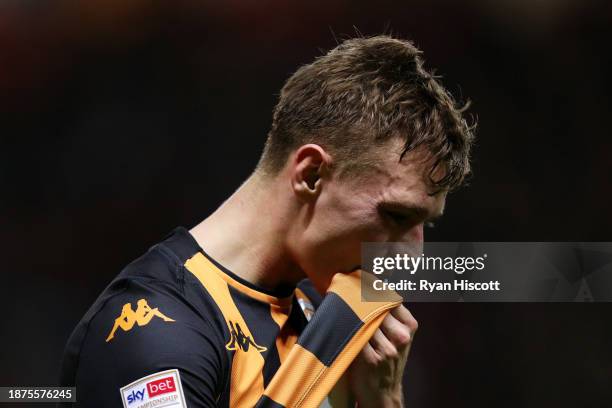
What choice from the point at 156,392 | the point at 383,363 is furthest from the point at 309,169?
the point at 156,392

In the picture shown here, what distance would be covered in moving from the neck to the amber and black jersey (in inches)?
1.1

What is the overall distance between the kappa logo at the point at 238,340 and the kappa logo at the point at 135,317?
15 centimetres

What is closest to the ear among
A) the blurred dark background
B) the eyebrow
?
the eyebrow

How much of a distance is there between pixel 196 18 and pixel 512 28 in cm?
160

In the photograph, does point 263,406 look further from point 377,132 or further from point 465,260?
point 465,260

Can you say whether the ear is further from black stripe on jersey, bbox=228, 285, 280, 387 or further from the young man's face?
black stripe on jersey, bbox=228, 285, 280, 387

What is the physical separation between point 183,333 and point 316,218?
0.41 m

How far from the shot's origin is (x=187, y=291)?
1.74 m

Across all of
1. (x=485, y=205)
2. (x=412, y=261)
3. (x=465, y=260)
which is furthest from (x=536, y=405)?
(x=412, y=261)

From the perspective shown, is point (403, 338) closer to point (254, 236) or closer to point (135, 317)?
point (254, 236)

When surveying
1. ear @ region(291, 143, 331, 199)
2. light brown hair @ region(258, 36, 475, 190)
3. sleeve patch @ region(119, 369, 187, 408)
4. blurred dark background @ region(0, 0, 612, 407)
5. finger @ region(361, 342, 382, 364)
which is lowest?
sleeve patch @ region(119, 369, 187, 408)

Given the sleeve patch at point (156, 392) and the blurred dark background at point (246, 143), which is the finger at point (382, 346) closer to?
the sleeve patch at point (156, 392)

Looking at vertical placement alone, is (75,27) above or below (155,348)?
above

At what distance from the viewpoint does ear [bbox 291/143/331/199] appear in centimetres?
184
